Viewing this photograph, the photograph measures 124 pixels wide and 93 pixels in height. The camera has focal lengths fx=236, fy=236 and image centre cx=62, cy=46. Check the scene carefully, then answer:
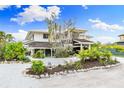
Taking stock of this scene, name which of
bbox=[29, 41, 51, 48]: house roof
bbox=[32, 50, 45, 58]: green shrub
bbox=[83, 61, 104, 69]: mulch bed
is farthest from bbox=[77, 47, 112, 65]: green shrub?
bbox=[29, 41, 51, 48]: house roof

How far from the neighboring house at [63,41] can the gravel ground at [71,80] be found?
147 centimetres

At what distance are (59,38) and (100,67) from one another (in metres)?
2.22

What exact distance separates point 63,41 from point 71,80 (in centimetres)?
275

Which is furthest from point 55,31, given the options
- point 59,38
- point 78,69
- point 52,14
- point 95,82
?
point 95,82

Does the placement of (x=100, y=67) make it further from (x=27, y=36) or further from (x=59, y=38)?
(x=27, y=36)

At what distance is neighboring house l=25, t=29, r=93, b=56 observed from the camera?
884 centimetres

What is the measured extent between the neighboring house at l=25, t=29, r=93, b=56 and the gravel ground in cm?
147

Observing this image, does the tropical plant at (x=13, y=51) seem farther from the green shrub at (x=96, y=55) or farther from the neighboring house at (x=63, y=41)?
the green shrub at (x=96, y=55)

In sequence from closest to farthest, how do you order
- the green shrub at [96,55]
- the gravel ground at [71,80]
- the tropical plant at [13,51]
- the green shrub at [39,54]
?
the gravel ground at [71,80], the green shrub at [96,55], the green shrub at [39,54], the tropical plant at [13,51]

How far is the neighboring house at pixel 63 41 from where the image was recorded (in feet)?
29.0

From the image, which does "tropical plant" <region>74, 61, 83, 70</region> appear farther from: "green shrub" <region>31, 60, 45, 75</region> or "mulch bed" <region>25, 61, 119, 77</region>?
"green shrub" <region>31, 60, 45, 75</region>

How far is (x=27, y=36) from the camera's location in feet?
29.7

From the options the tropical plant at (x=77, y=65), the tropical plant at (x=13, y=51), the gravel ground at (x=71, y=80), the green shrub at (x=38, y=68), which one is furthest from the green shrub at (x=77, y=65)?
the tropical plant at (x=13, y=51)

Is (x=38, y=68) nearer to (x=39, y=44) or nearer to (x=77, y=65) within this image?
(x=77, y=65)
